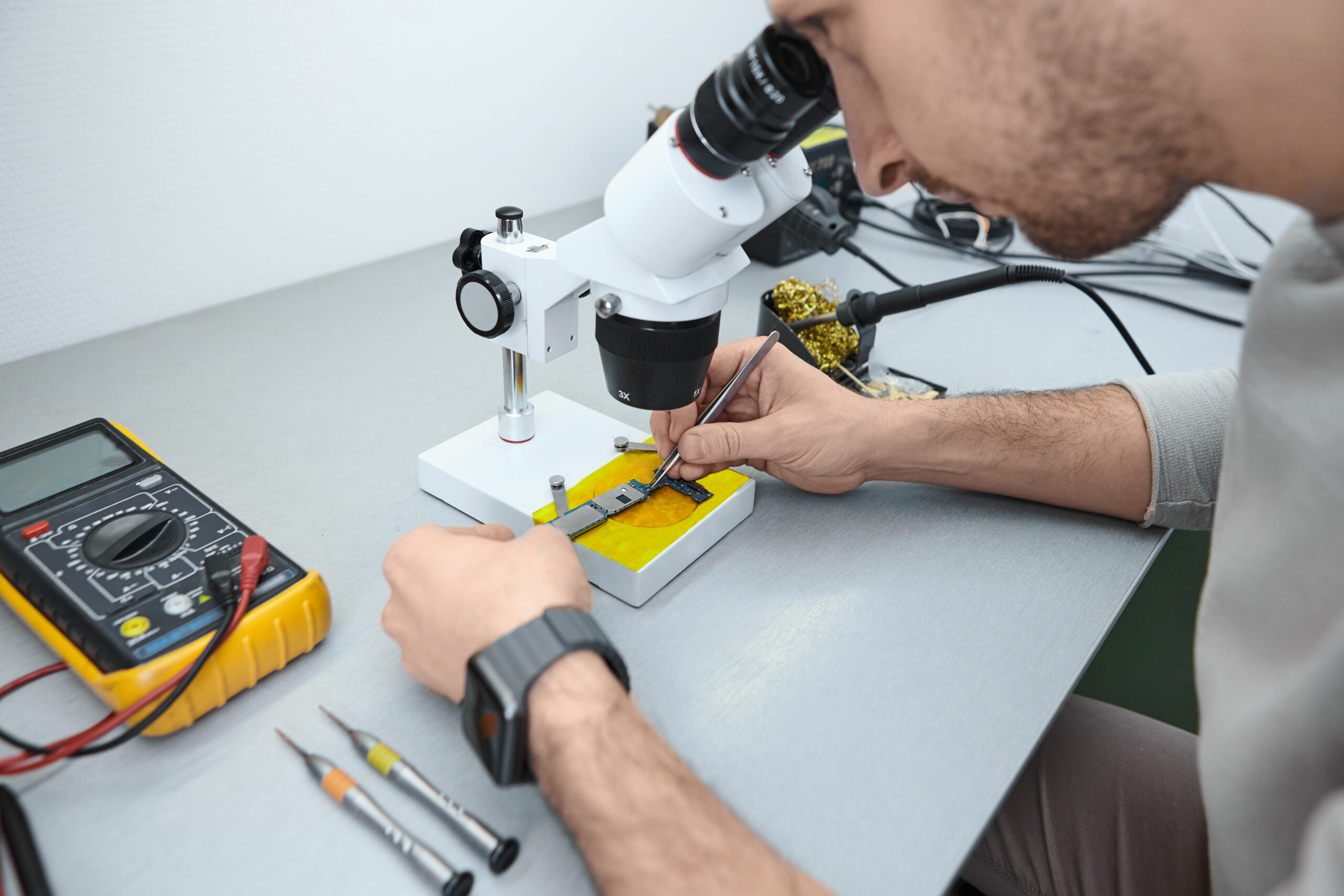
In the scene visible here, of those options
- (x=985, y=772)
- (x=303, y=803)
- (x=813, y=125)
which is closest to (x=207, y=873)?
(x=303, y=803)

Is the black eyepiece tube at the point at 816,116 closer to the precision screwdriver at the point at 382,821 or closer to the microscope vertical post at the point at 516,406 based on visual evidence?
the microscope vertical post at the point at 516,406

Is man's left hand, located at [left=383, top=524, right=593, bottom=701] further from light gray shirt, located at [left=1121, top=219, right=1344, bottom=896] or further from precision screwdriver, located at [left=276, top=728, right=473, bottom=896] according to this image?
light gray shirt, located at [left=1121, top=219, right=1344, bottom=896]

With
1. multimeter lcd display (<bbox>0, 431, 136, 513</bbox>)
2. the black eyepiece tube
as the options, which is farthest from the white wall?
the black eyepiece tube

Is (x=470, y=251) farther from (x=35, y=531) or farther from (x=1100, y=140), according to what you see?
(x=1100, y=140)

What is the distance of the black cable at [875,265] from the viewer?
1316 millimetres

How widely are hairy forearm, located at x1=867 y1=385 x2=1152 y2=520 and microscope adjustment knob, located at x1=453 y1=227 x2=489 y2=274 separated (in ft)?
1.40

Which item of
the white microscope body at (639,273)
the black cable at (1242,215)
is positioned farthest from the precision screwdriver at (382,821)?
the black cable at (1242,215)

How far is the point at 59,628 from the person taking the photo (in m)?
0.60

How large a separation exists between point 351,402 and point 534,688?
577mm

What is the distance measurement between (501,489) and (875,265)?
2.75ft

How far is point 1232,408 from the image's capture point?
2.01ft

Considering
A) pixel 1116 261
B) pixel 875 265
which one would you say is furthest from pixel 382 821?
pixel 1116 261

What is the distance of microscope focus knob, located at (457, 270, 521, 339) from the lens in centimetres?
75

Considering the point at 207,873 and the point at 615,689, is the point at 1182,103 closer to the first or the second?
the point at 615,689
